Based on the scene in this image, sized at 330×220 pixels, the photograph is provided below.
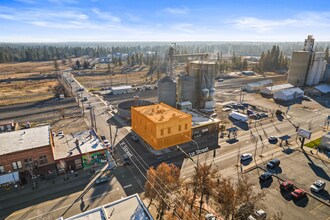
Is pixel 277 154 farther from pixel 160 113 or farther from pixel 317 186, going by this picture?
pixel 160 113

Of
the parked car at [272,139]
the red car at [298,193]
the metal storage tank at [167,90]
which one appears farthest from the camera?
the metal storage tank at [167,90]

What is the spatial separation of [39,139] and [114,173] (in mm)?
16729

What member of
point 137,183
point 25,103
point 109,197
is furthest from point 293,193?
point 25,103

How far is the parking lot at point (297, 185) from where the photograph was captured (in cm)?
3353

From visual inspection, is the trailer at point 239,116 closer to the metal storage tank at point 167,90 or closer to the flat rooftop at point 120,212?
the metal storage tank at point 167,90

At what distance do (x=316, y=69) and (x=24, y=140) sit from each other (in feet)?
441

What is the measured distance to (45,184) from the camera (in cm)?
4031

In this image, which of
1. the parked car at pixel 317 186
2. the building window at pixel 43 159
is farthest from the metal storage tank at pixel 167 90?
the parked car at pixel 317 186

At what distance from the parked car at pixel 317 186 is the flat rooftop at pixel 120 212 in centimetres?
3027

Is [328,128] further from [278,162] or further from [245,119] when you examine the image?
[278,162]

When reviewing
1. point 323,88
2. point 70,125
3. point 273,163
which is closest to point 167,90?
point 70,125

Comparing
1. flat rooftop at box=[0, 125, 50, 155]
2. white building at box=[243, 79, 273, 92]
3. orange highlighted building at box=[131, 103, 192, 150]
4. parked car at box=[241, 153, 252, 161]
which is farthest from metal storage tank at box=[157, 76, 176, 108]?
white building at box=[243, 79, 273, 92]

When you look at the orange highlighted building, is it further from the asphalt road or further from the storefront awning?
the storefront awning

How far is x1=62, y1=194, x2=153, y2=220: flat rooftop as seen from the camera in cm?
2591
